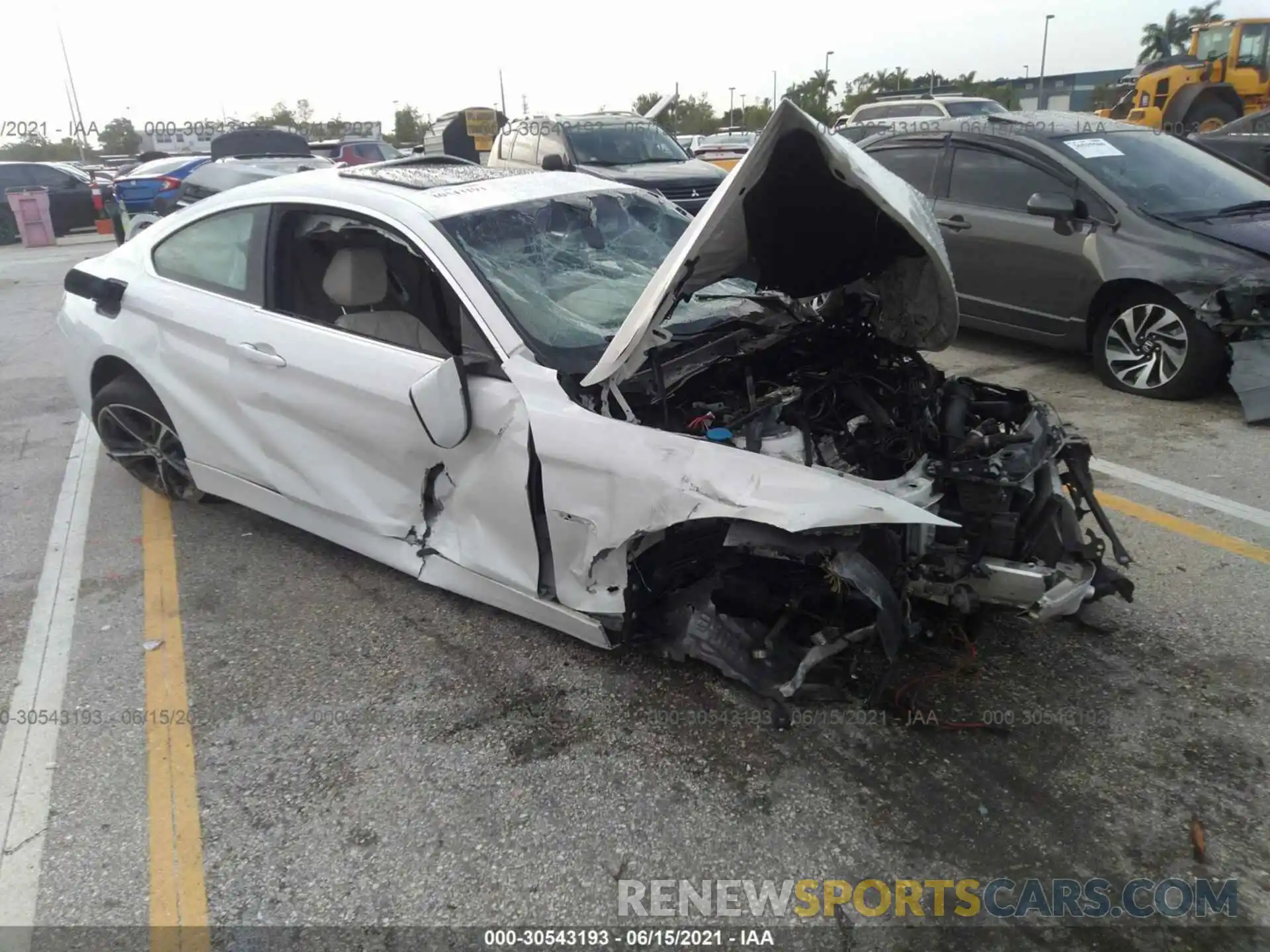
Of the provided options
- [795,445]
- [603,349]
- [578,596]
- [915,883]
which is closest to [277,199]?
[603,349]

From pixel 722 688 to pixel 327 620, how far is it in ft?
5.34

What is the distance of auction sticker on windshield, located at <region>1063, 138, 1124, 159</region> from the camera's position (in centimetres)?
619

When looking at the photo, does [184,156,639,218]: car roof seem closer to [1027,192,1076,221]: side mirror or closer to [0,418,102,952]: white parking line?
[0,418,102,952]: white parking line

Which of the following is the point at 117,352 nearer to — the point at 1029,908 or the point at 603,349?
the point at 603,349

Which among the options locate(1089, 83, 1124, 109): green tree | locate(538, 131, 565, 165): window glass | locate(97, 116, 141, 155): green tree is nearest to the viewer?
locate(538, 131, 565, 165): window glass

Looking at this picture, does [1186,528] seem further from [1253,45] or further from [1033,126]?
[1253,45]

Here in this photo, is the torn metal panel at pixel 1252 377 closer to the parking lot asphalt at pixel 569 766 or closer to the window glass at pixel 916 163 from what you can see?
the parking lot asphalt at pixel 569 766

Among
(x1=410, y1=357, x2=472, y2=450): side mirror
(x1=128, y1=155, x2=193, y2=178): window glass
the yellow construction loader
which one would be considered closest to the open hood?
(x1=410, y1=357, x2=472, y2=450): side mirror

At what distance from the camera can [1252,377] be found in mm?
5250

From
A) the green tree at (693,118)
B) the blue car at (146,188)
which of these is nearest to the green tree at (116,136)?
the green tree at (693,118)

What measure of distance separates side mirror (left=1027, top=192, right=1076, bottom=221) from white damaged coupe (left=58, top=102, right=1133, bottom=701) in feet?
9.80

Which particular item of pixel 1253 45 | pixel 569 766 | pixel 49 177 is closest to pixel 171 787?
pixel 569 766

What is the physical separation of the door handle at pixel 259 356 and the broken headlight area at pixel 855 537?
1496mm

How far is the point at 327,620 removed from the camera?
3631 millimetres
